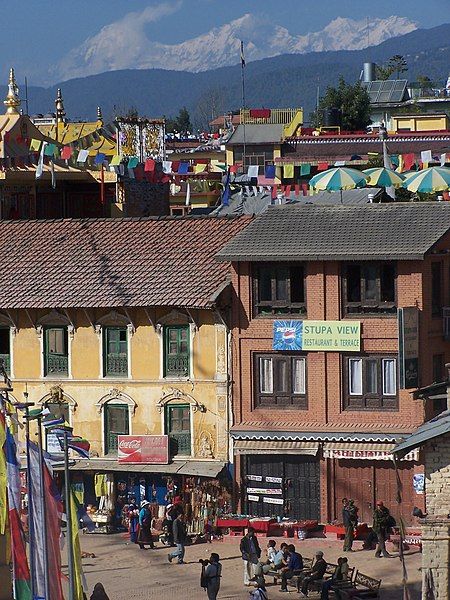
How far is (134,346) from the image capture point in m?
50.7

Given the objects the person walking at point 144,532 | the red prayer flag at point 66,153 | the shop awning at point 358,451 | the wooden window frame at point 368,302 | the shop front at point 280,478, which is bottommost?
the person walking at point 144,532

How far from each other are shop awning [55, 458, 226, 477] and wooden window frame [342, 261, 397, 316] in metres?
5.60

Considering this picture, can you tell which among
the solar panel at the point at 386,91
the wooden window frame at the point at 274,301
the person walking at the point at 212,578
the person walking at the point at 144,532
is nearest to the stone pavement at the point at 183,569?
the person walking at the point at 144,532

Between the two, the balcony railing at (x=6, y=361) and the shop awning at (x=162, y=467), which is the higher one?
the balcony railing at (x=6, y=361)

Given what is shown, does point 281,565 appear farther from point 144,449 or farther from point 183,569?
point 144,449

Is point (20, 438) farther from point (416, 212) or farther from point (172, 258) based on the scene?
point (416, 212)

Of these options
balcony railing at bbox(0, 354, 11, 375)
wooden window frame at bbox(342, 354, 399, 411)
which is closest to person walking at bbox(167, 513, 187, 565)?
wooden window frame at bbox(342, 354, 399, 411)

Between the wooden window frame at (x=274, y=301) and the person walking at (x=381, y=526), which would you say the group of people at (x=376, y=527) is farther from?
the wooden window frame at (x=274, y=301)

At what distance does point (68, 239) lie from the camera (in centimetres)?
5369

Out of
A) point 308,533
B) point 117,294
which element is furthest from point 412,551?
point 117,294

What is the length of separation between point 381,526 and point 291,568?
374 cm

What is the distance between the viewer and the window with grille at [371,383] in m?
48.1

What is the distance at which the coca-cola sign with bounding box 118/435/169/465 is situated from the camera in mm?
50312

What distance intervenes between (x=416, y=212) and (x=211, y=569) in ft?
42.9
